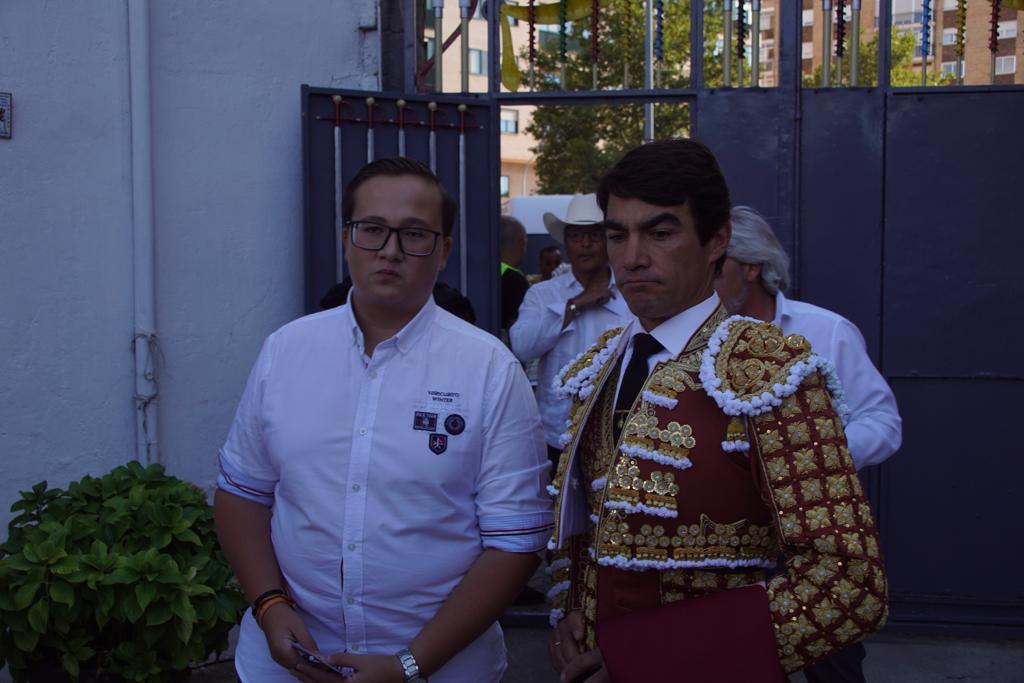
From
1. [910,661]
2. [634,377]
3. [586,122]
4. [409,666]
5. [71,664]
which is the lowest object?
[910,661]

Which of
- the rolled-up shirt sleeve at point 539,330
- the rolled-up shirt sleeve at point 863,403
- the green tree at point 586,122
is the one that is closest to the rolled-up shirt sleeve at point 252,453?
the rolled-up shirt sleeve at point 863,403

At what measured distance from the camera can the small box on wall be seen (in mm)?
4344

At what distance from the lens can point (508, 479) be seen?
2002 mm

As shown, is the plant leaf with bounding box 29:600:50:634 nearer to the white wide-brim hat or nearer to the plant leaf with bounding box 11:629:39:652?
the plant leaf with bounding box 11:629:39:652

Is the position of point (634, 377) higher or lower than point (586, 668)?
higher

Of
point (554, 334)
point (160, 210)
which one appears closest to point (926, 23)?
point (554, 334)

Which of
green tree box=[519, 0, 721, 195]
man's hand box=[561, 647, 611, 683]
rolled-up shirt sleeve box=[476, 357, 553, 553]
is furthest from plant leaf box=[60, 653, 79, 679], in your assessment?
green tree box=[519, 0, 721, 195]

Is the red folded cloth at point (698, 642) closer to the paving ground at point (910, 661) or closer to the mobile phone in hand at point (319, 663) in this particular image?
the mobile phone in hand at point (319, 663)

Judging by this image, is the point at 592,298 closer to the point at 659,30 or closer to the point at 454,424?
the point at 659,30

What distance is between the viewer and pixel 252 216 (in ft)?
15.7

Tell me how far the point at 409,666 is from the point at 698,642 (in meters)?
0.50

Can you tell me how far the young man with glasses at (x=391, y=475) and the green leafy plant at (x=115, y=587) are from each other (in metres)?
1.47

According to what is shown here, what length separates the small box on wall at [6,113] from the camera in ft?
14.3

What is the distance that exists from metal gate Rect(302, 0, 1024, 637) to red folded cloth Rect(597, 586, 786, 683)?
3182mm
